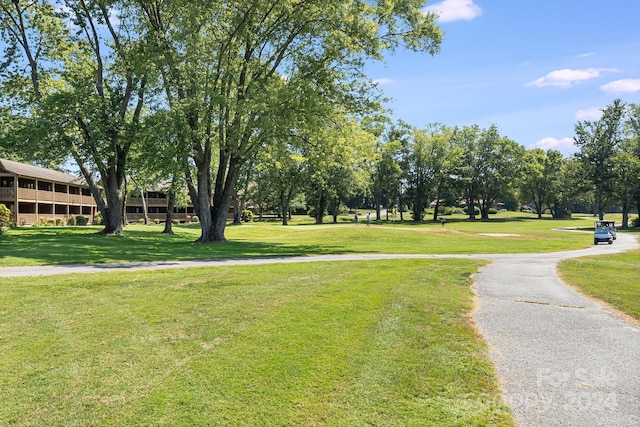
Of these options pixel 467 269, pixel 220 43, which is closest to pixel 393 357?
pixel 467 269

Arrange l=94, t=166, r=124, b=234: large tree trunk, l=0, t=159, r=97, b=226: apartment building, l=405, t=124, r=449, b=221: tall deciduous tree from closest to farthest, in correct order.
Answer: l=94, t=166, r=124, b=234: large tree trunk < l=0, t=159, r=97, b=226: apartment building < l=405, t=124, r=449, b=221: tall deciduous tree

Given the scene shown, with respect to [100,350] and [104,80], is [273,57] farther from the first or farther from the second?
[100,350]

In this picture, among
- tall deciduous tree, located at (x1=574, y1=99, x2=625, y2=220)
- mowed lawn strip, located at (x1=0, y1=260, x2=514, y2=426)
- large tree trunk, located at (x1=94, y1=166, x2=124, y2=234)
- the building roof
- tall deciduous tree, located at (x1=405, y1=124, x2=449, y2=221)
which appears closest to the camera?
mowed lawn strip, located at (x1=0, y1=260, x2=514, y2=426)

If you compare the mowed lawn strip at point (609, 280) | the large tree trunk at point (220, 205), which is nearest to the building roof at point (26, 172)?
the large tree trunk at point (220, 205)

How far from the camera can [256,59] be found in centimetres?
2728

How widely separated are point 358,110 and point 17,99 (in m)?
22.2

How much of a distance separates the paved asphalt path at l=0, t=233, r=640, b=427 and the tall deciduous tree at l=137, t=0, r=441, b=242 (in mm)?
14183

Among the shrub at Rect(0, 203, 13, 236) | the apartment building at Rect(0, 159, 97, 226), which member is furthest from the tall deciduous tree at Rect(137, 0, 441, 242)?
the apartment building at Rect(0, 159, 97, 226)

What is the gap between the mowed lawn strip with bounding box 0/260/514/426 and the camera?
476 cm

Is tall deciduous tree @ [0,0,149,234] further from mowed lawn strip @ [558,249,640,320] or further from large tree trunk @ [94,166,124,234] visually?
mowed lawn strip @ [558,249,640,320]

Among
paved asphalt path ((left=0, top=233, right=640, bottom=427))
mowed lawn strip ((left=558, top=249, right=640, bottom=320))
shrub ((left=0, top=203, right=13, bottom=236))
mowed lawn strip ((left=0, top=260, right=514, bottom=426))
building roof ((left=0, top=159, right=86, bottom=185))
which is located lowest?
mowed lawn strip ((left=558, top=249, right=640, bottom=320))

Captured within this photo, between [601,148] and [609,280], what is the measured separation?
56612 mm

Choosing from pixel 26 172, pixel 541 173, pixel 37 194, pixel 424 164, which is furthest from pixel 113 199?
pixel 541 173

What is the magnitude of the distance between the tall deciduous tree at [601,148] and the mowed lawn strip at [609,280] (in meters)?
46.0
